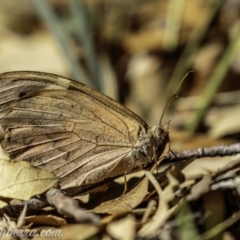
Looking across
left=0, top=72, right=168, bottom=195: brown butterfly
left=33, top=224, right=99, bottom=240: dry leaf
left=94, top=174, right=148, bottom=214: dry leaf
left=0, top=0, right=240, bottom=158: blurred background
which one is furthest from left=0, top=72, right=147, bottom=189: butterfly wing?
left=0, top=0, right=240, bottom=158: blurred background

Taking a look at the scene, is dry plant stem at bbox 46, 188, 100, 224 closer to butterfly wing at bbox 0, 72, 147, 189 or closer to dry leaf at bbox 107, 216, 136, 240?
dry leaf at bbox 107, 216, 136, 240

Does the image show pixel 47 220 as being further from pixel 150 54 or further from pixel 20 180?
pixel 150 54

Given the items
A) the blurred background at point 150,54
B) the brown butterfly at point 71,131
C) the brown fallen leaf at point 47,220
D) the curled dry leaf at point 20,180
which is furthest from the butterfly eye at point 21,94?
the blurred background at point 150,54

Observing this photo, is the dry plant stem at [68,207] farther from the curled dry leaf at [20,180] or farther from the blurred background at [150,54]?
the blurred background at [150,54]

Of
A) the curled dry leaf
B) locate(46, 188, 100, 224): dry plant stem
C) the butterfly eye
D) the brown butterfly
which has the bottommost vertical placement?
locate(46, 188, 100, 224): dry plant stem

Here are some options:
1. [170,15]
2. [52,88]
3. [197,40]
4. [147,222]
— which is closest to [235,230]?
[147,222]

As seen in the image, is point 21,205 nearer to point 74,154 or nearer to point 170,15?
point 74,154
